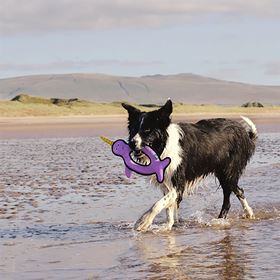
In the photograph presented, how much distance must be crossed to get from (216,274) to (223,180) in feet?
13.2

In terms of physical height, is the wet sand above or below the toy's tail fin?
below

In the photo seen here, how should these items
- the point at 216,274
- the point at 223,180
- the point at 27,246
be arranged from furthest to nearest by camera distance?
the point at 223,180
the point at 27,246
the point at 216,274

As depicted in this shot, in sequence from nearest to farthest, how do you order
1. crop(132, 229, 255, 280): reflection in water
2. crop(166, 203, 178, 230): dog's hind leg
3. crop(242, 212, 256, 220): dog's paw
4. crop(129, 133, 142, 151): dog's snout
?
crop(132, 229, 255, 280): reflection in water
crop(129, 133, 142, 151): dog's snout
crop(166, 203, 178, 230): dog's hind leg
crop(242, 212, 256, 220): dog's paw

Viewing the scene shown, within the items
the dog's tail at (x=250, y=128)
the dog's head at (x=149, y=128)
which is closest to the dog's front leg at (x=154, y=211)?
the dog's head at (x=149, y=128)

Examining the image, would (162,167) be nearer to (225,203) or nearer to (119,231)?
(119,231)

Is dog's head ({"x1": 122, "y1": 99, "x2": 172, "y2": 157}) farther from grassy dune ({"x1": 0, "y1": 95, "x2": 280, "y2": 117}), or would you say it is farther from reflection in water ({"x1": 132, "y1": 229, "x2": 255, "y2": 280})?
grassy dune ({"x1": 0, "y1": 95, "x2": 280, "y2": 117})

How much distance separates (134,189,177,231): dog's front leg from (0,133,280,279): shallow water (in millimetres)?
131

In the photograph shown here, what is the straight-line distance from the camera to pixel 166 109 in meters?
8.41

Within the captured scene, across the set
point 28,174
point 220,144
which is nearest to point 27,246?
point 220,144

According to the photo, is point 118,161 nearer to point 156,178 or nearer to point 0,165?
point 0,165

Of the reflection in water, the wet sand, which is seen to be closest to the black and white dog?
the wet sand

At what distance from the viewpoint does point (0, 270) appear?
644 cm

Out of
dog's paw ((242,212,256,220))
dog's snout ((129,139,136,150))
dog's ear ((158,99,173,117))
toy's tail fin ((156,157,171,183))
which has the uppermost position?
dog's ear ((158,99,173,117))

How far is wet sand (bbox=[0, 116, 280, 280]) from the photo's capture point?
20.8 ft
